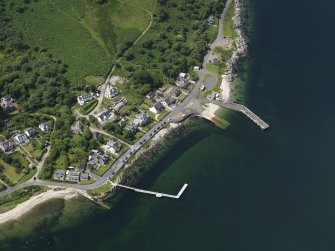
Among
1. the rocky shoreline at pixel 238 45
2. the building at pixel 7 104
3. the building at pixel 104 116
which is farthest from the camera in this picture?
the rocky shoreline at pixel 238 45

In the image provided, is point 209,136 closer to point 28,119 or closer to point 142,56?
point 142,56

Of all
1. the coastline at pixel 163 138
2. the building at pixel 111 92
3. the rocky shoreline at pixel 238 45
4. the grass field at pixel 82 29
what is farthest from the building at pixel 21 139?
the rocky shoreline at pixel 238 45

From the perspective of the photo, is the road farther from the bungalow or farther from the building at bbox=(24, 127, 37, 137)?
the building at bbox=(24, 127, 37, 137)

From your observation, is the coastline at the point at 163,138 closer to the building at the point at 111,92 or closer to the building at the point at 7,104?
the building at the point at 111,92

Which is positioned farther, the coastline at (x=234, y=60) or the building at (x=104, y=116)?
the coastline at (x=234, y=60)

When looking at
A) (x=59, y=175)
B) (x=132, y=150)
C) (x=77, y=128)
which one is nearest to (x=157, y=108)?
(x=132, y=150)

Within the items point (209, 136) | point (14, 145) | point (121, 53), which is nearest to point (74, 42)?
point (121, 53)
